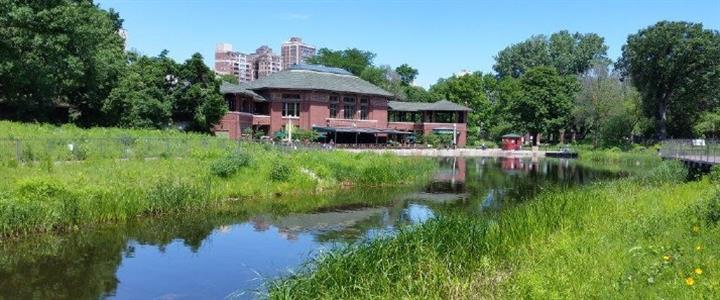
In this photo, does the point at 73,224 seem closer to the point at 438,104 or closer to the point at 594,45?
the point at 438,104

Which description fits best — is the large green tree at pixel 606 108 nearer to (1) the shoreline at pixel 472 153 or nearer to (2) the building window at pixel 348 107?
(1) the shoreline at pixel 472 153

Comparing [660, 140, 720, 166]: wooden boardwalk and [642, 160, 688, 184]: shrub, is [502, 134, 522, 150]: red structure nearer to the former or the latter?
[660, 140, 720, 166]: wooden boardwalk

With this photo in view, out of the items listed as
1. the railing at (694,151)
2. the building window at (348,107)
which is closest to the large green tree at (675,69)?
the railing at (694,151)

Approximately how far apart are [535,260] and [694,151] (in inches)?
1067

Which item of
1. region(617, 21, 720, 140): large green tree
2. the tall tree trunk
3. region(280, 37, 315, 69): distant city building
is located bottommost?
the tall tree trunk

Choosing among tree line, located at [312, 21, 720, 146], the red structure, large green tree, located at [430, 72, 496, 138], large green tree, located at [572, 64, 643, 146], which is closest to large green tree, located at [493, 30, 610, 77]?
tree line, located at [312, 21, 720, 146]

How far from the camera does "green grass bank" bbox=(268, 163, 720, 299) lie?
752cm

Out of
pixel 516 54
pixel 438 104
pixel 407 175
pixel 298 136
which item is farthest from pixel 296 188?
pixel 516 54

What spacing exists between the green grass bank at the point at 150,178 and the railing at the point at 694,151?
14.2m

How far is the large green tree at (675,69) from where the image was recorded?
61.4 metres

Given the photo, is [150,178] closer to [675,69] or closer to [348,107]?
[348,107]

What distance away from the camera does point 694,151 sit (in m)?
31.8

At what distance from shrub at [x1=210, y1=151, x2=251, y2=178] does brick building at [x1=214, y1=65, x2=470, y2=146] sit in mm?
30500

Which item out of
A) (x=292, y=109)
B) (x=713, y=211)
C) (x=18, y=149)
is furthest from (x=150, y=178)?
(x=292, y=109)
